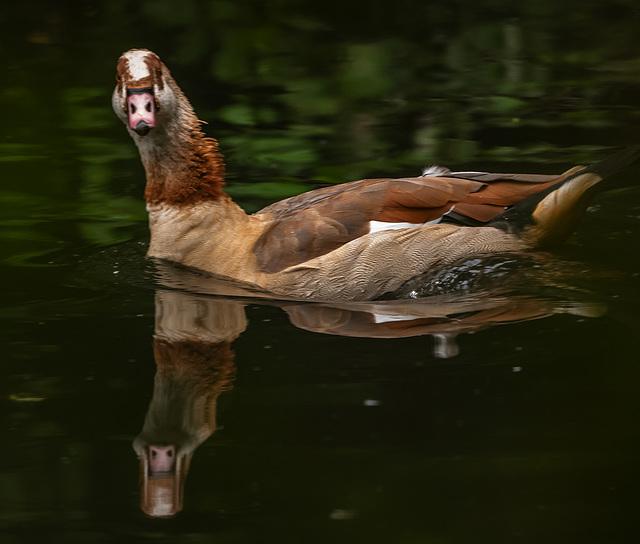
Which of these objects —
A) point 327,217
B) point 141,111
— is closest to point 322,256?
point 327,217

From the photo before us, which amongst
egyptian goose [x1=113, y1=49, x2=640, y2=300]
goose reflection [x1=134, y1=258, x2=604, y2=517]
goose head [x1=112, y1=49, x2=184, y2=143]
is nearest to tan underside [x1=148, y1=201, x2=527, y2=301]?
→ egyptian goose [x1=113, y1=49, x2=640, y2=300]

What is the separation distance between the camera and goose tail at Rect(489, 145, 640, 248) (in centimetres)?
636

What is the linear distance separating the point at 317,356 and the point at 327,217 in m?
1.35

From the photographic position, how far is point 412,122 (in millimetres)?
9930

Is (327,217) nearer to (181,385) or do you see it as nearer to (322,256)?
(322,256)

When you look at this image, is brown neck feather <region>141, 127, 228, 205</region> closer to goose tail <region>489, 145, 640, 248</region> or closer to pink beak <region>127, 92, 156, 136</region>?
pink beak <region>127, 92, 156, 136</region>

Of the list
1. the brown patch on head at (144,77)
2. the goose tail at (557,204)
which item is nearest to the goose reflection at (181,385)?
the brown patch on head at (144,77)

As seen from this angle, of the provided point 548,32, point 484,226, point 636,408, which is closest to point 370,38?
point 548,32

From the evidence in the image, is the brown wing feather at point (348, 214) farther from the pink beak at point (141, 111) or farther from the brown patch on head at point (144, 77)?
the brown patch on head at point (144, 77)

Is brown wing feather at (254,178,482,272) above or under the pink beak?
under

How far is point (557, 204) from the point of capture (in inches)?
252

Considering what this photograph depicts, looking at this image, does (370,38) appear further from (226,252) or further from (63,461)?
(63,461)

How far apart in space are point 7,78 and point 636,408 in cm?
943

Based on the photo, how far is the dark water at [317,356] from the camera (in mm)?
3855
